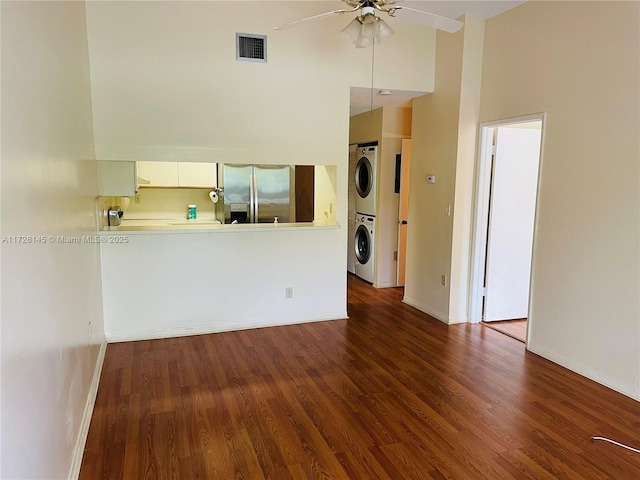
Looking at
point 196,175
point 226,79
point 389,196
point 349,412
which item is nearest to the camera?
point 349,412

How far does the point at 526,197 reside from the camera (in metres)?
4.46

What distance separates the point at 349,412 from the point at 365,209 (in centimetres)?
381

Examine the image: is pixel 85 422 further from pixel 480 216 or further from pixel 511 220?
pixel 511 220

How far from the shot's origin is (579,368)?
331 centimetres

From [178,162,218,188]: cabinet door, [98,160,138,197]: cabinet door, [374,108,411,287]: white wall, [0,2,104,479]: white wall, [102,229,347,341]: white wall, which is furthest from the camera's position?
[374,108,411,287]: white wall

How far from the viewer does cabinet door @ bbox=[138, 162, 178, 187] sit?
537 cm

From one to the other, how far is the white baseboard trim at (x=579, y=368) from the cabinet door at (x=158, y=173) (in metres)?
4.39

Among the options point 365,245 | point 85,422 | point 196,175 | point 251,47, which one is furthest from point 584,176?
point 196,175

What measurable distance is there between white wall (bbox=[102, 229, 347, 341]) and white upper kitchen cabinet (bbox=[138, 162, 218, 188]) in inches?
63.9

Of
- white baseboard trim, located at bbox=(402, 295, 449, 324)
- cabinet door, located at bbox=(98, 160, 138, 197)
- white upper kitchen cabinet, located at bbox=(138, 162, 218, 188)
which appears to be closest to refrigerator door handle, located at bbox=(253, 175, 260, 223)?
white upper kitchen cabinet, located at bbox=(138, 162, 218, 188)

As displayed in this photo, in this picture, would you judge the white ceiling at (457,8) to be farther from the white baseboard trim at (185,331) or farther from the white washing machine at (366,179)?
the white baseboard trim at (185,331)

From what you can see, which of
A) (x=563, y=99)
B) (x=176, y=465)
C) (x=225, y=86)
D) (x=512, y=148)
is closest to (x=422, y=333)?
(x=512, y=148)

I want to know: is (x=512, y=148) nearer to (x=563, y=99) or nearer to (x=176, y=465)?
(x=563, y=99)

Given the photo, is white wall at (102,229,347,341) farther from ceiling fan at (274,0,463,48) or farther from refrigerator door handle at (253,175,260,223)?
ceiling fan at (274,0,463,48)
